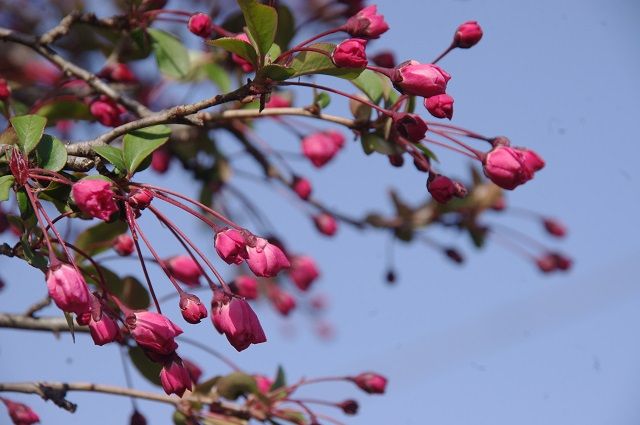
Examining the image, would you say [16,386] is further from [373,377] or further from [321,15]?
[321,15]

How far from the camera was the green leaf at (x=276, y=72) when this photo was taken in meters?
1.19

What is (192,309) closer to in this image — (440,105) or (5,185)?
(5,185)

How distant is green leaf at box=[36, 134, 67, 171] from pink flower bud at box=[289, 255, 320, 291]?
1130 mm

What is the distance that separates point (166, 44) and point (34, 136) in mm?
582

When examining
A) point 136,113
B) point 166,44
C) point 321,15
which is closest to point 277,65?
point 136,113

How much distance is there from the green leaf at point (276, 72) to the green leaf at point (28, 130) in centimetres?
31

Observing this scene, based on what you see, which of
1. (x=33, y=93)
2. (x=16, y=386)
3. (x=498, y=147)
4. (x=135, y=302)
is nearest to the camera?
(x=498, y=147)

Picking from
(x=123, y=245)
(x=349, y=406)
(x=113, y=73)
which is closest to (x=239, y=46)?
(x=123, y=245)

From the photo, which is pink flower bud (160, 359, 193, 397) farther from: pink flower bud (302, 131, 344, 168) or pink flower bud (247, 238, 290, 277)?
pink flower bud (302, 131, 344, 168)

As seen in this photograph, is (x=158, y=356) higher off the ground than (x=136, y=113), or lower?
lower

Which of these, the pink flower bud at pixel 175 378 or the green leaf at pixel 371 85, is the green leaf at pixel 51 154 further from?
the green leaf at pixel 371 85

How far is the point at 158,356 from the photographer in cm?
124

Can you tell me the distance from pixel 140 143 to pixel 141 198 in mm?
146

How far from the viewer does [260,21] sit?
1.20 m
